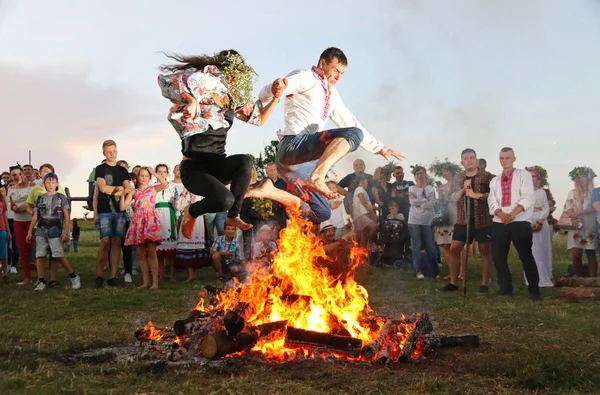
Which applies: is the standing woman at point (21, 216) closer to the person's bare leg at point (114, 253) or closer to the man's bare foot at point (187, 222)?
the person's bare leg at point (114, 253)

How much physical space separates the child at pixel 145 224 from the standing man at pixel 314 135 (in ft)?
15.4

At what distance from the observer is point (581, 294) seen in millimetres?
9867

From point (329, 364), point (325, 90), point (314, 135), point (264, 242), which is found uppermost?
point (325, 90)

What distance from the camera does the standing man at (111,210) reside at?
11.1m

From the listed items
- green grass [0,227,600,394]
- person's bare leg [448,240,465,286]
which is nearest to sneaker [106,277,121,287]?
green grass [0,227,600,394]

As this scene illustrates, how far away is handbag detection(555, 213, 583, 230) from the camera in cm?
1208

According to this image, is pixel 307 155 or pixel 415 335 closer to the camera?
pixel 415 335

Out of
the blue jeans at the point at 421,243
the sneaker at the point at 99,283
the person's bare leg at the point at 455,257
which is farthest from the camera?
the blue jeans at the point at 421,243

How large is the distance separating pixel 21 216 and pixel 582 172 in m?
11.1

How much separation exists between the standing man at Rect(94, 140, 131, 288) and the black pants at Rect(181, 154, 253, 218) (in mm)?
5056

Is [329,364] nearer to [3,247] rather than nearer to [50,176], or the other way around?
[50,176]

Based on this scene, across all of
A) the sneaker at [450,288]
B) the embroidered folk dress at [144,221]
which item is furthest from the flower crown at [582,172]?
the embroidered folk dress at [144,221]

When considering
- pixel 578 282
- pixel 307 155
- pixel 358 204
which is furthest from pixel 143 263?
pixel 578 282

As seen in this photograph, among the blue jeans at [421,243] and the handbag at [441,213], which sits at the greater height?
the handbag at [441,213]
